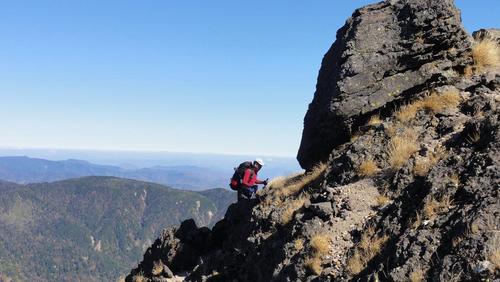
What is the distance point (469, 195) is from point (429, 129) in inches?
219

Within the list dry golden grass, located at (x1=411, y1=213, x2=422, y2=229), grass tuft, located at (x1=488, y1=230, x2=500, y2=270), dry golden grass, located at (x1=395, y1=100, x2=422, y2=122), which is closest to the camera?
grass tuft, located at (x1=488, y1=230, x2=500, y2=270)

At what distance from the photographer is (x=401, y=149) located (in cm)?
1495

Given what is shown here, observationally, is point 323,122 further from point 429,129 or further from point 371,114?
point 429,129

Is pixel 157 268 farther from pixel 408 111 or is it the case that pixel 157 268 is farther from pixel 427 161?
pixel 427 161

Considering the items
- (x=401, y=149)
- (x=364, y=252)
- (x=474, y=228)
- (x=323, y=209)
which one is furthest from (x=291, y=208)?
(x=474, y=228)

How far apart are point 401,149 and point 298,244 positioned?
4.68m

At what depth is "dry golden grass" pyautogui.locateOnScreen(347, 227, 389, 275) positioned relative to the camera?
35.2ft

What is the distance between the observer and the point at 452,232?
9555 mm

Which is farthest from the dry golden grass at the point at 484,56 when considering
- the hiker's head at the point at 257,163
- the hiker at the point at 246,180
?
the hiker at the point at 246,180

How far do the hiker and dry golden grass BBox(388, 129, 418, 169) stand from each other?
27.4ft

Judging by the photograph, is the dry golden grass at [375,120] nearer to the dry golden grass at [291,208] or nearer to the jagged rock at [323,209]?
the dry golden grass at [291,208]

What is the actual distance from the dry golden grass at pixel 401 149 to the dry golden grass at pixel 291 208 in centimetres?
330

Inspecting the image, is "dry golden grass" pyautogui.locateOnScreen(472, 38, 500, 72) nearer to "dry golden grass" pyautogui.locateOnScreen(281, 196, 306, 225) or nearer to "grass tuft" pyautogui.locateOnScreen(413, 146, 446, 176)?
"grass tuft" pyautogui.locateOnScreen(413, 146, 446, 176)

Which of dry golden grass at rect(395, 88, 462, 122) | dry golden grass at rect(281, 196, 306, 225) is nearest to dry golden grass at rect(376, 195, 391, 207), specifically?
dry golden grass at rect(281, 196, 306, 225)
